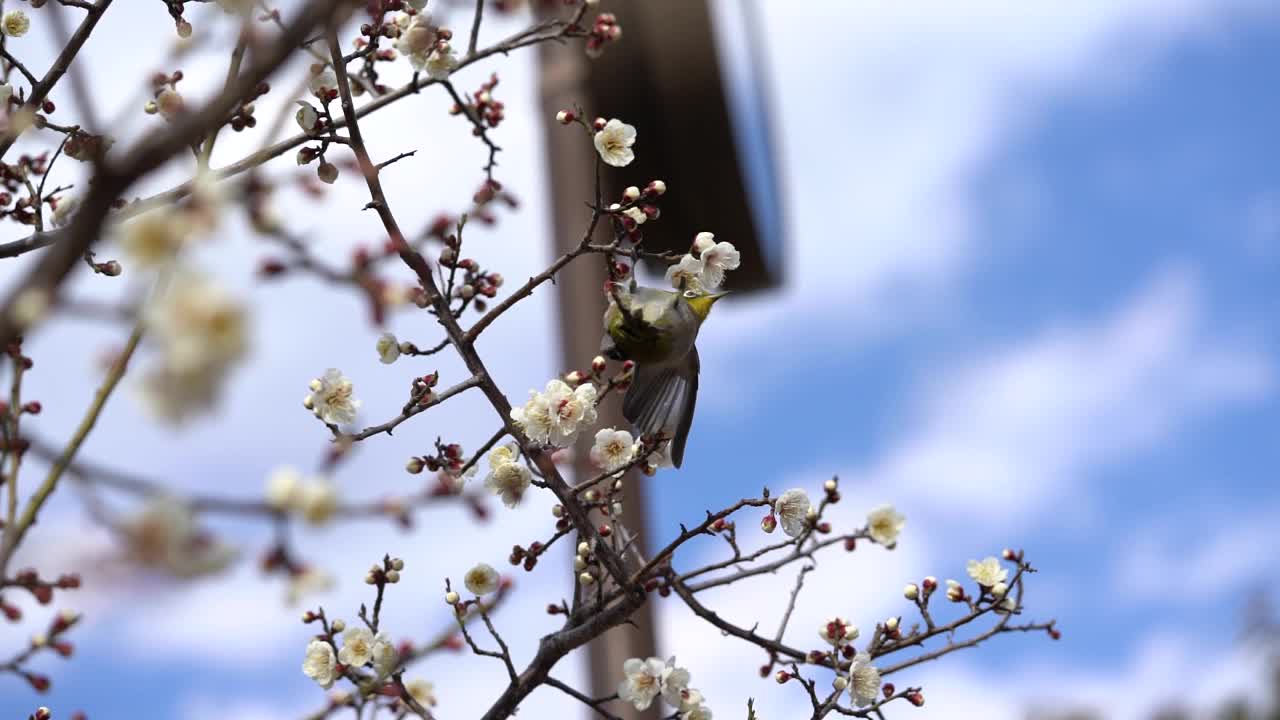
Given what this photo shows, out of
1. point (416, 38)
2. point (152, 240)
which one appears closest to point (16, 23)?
point (416, 38)

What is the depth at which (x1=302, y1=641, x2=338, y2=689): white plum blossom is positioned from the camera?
1.76 metres

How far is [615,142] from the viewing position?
1945 millimetres

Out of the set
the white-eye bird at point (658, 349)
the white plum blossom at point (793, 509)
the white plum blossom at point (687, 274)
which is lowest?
the white plum blossom at point (793, 509)

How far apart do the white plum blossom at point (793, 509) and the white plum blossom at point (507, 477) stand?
393mm

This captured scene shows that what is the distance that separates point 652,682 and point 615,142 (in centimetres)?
87

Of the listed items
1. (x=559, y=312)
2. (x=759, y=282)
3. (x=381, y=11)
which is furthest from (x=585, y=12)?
(x=759, y=282)

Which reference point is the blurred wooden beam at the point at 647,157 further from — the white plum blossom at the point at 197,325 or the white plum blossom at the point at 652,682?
the white plum blossom at the point at 197,325

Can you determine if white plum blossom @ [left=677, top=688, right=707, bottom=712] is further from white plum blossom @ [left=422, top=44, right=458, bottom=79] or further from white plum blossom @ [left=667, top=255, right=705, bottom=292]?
white plum blossom @ [left=422, top=44, right=458, bottom=79]

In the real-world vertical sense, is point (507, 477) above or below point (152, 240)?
above

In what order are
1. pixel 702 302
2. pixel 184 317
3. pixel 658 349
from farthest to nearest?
pixel 702 302
pixel 658 349
pixel 184 317

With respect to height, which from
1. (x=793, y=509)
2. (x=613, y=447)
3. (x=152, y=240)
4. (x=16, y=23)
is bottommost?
(x=152, y=240)

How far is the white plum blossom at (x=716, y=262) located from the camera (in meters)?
1.90

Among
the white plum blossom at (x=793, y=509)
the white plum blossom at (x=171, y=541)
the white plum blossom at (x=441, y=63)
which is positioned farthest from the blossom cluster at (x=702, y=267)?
the white plum blossom at (x=171, y=541)

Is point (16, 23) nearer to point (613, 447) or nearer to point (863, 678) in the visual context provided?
point (613, 447)
